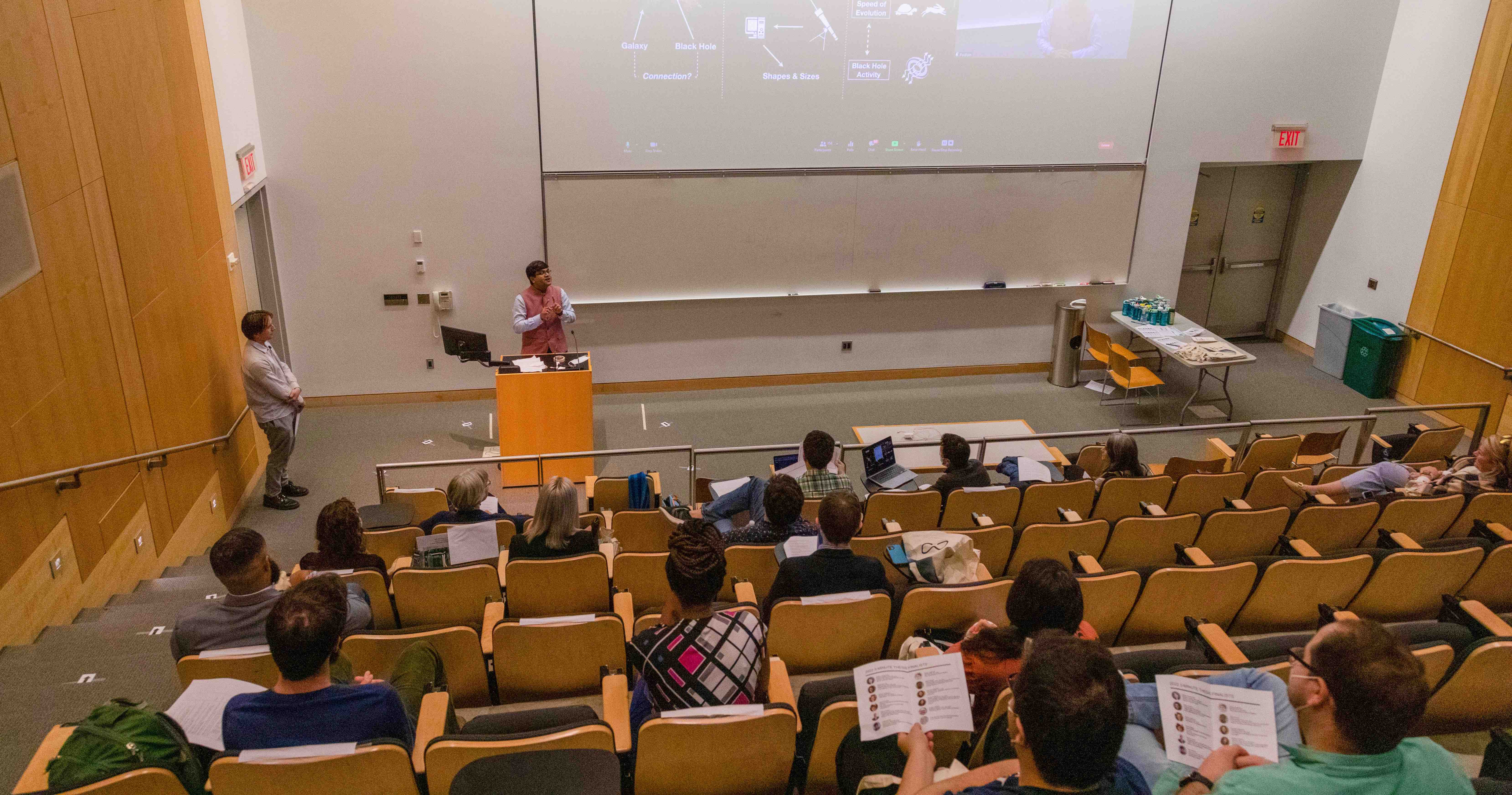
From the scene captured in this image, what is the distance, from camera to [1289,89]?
378 inches

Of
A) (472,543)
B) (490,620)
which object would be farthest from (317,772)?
(472,543)

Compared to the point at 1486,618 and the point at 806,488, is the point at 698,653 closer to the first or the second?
the point at 806,488

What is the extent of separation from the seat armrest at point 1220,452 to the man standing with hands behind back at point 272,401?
6.97m

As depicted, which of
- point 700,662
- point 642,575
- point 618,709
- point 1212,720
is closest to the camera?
point 1212,720

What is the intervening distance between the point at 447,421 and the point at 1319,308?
375 inches

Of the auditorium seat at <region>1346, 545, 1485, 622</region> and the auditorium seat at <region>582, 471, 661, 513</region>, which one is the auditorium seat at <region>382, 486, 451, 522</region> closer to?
the auditorium seat at <region>582, 471, 661, 513</region>

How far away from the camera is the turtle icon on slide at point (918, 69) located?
891 centimetres

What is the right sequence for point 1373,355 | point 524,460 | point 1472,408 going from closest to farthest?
1. point 524,460
2. point 1472,408
3. point 1373,355

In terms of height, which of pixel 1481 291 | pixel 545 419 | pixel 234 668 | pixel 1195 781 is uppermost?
pixel 1481 291

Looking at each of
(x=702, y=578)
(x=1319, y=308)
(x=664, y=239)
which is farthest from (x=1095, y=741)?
(x=1319, y=308)

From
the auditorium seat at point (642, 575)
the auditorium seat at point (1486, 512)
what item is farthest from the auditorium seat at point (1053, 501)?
the auditorium seat at point (642, 575)

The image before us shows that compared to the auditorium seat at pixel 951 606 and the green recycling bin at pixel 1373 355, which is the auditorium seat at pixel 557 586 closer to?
the auditorium seat at pixel 951 606

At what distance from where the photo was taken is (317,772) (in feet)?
8.46

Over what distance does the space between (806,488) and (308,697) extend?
345 cm
